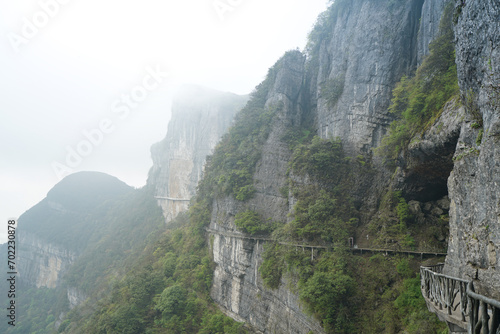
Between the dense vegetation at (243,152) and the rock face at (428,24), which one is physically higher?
the rock face at (428,24)

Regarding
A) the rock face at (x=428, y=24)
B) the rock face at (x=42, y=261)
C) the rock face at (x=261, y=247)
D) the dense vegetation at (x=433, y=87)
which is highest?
the rock face at (x=428, y=24)

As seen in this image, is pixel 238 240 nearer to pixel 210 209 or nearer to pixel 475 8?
pixel 210 209

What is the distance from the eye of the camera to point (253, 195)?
2297cm

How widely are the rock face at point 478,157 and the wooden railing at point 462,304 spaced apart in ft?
1.97

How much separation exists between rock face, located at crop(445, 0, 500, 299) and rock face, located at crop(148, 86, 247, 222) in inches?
1831

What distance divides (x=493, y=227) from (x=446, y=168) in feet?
27.7

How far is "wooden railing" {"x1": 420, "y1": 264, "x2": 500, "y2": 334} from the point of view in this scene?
13.3 ft

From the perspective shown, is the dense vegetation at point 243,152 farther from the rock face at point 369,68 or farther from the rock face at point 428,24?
the rock face at point 428,24

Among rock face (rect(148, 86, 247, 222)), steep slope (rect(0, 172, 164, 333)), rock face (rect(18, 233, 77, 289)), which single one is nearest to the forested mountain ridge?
steep slope (rect(0, 172, 164, 333))

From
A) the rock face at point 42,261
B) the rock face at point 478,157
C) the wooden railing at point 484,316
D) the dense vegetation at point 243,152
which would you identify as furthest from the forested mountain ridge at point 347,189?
the rock face at point 42,261

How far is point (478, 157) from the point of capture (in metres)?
7.21

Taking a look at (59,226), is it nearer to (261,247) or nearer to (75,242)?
(75,242)

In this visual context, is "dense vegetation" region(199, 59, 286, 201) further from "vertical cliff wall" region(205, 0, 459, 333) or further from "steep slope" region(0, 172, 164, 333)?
"steep slope" region(0, 172, 164, 333)

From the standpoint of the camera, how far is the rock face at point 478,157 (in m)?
6.30
